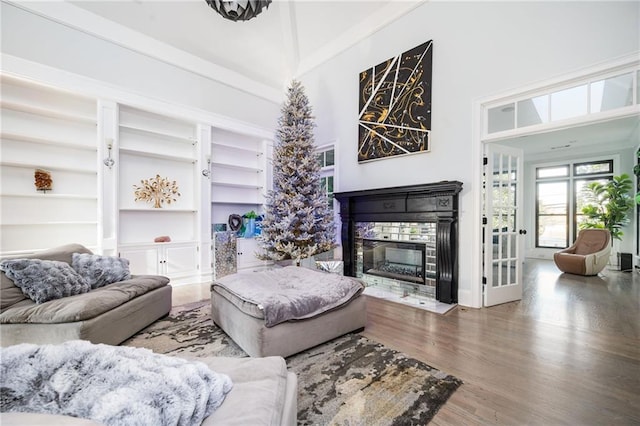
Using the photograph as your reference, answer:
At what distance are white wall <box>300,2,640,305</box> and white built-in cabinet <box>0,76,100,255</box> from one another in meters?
3.96

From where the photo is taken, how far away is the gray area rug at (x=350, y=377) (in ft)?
4.67

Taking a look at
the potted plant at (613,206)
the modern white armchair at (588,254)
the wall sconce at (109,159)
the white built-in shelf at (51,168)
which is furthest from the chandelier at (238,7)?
the potted plant at (613,206)

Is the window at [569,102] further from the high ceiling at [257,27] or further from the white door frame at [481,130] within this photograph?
the high ceiling at [257,27]

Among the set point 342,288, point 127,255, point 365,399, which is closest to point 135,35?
point 127,255

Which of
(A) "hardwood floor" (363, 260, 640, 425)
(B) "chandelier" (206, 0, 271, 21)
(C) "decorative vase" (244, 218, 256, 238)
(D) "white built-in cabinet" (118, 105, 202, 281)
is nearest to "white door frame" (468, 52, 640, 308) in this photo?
(A) "hardwood floor" (363, 260, 640, 425)

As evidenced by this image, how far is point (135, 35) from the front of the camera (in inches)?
155

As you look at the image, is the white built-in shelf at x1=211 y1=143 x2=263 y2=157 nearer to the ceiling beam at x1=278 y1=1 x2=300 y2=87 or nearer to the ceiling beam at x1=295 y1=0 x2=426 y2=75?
the ceiling beam at x1=278 y1=1 x2=300 y2=87

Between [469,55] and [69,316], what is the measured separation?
467 centimetres

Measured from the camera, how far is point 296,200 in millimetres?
4305

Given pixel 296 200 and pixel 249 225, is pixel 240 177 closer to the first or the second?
pixel 249 225

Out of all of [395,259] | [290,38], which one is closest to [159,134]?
[290,38]

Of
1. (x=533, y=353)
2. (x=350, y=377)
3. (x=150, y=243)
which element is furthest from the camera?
(x=150, y=243)

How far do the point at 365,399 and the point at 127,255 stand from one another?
3.85 m

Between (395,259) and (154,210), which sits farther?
(154,210)
